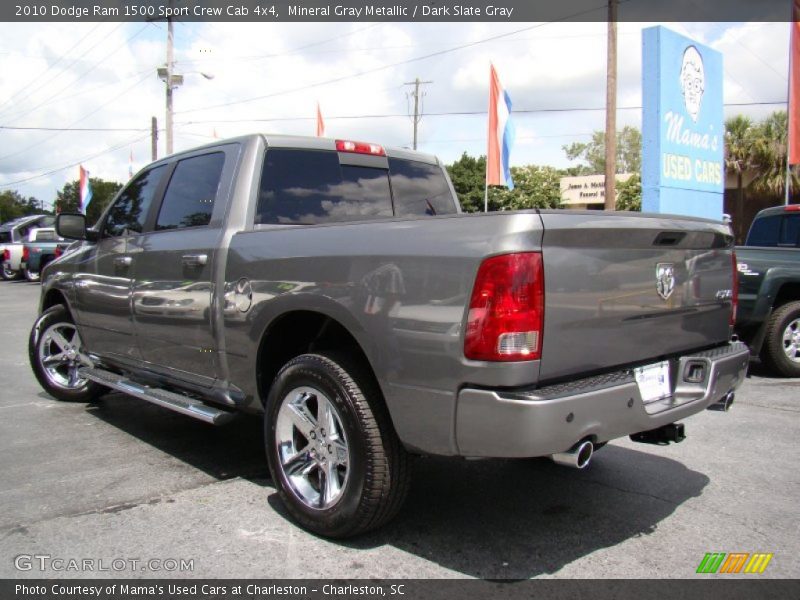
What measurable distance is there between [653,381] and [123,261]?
3.47 m

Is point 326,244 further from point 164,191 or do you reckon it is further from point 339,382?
point 164,191

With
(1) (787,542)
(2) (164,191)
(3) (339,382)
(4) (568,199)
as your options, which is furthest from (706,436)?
(4) (568,199)

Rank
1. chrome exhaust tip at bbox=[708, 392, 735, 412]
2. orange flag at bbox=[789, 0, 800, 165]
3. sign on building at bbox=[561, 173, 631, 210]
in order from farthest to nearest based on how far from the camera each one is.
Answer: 1. sign on building at bbox=[561, 173, 631, 210]
2. orange flag at bbox=[789, 0, 800, 165]
3. chrome exhaust tip at bbox=[708, 392, 735, 412]

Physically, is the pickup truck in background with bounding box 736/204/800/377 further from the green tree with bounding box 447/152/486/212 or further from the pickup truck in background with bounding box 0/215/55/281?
the green tree with bounding box 447/152/486/212

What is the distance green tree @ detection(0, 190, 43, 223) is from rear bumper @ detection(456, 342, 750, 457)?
313 ft

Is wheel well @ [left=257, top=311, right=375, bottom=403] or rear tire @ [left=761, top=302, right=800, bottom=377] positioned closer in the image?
wheel well @ [left=257, top=311, right=375, bottom=403]

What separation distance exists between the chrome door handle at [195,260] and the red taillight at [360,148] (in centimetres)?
109

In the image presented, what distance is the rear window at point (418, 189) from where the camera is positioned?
15.0ft

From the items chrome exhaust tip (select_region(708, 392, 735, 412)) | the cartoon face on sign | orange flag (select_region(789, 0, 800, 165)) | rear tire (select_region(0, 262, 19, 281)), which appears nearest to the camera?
chrome exhaust tip (select_region(708, 392, 735, 412))

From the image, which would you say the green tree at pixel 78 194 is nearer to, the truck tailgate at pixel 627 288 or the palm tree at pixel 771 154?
the palm tree at pixel 771 154

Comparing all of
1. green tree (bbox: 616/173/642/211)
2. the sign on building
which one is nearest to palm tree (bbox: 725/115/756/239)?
green tree (bbox: 616/173/642/211)

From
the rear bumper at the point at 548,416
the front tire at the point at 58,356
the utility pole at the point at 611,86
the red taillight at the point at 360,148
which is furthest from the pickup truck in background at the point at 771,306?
the utility pole at the point at 611,86

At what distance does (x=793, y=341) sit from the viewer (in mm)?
7191

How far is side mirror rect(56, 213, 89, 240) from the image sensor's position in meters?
5.09
